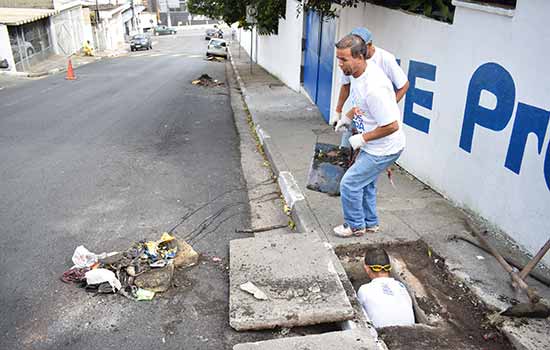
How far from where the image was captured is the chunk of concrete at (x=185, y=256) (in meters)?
4.07

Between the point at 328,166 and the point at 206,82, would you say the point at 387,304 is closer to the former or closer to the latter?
the point at 328,166

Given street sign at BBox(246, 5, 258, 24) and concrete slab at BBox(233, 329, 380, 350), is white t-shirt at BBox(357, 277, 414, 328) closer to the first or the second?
concrete slab at BBox(233, 329, 380, 350)

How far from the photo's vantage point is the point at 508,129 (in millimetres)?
4109

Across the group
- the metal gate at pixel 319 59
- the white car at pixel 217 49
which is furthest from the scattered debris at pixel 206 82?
the white car at pixel 217 49

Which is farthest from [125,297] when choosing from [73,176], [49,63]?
[49,63]

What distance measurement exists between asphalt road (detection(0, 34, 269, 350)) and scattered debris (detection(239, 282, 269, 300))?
276 mm

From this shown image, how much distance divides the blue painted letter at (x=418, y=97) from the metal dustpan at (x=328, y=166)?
1586 mm

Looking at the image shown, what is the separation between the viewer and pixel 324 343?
2840 mm

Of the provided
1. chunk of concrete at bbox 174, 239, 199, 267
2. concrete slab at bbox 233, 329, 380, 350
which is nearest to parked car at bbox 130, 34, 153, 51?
chunk of concrete at bbox 174, 239, 199, 267

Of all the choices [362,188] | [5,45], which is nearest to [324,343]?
[362,188]

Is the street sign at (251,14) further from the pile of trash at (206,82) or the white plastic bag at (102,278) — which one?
the white plastic bag at (102,278)

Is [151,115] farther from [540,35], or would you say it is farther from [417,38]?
[540,35]

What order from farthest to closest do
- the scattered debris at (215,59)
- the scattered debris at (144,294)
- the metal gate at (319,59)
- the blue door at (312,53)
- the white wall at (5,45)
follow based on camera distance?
the scattered debris at (215,59) → the white wall at (5,45) → the blue door at (312,53) → the metal gate at (319,59) → the scattered debris at (144,294)

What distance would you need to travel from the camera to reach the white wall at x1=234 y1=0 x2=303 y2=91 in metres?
13.5
